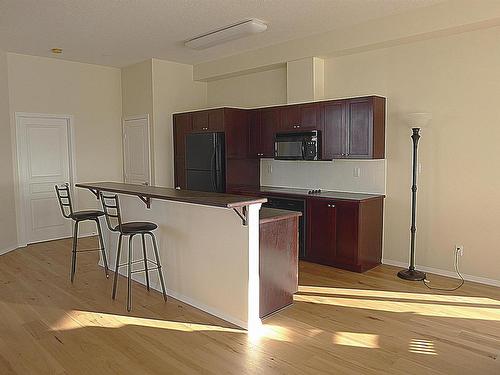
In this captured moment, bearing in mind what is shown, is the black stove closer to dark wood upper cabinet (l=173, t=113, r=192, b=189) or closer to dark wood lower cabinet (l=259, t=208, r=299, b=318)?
dark wood lower cabinet (l=259, t=208, r=299, b=318)

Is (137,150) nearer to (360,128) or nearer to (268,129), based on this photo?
(268,129)

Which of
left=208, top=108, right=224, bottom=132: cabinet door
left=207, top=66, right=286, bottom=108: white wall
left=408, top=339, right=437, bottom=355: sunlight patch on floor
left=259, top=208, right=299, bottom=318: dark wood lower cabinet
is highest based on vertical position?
left=207, top=66, right=286, bottom=108: white wall

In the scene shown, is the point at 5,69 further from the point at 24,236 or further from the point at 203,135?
the point at 203,135

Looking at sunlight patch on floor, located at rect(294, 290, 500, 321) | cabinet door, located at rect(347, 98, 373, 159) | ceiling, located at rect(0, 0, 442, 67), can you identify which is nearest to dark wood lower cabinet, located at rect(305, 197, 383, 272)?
cabinet door, located at rect(347, 98, 373, 159)

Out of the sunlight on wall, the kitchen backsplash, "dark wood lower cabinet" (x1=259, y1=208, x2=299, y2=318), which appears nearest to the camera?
"dark wood lower cabinet" (x1=259, y1=208, x2=299, y2=318)

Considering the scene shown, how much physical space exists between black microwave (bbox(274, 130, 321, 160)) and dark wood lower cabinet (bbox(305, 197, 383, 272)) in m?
0.61

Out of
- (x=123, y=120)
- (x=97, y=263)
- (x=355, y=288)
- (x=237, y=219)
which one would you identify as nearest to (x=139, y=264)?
(x=97, y=263)

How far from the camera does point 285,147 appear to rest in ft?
18.2

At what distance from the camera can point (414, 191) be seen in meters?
4.60

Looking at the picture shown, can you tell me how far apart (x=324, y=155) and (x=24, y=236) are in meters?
4.57

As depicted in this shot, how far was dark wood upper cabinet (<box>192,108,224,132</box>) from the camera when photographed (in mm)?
5941

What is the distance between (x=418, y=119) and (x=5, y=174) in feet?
18.0

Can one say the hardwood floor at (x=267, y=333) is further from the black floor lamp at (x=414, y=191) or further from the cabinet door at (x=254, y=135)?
the cabinet door at (x=254, y=135)

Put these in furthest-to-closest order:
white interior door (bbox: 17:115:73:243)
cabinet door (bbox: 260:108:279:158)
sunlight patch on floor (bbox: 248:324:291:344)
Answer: white interior door (bbox: 17:115:73:243), cabinet door (bbox: 260:108:279:158), sunlight patch on floor (bbox: 248:324:291:344)
